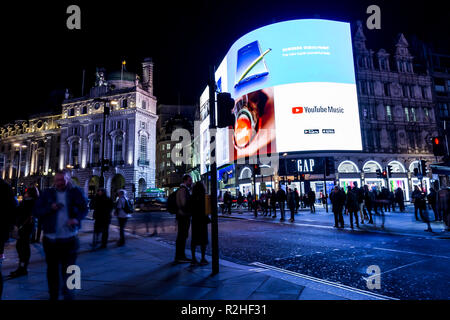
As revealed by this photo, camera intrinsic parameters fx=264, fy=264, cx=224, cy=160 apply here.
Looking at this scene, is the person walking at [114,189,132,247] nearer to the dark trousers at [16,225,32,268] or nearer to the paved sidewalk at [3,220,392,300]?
the paved sidewalk at [3,220,392,300]

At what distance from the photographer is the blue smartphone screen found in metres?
33.2

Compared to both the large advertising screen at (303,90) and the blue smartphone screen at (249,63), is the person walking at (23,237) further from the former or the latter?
the blue smartphone screen at (249,63)

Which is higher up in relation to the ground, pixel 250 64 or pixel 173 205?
pixel 250 64

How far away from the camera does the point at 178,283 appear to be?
4129 millimetres

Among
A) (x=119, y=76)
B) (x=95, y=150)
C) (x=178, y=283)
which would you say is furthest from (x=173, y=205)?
(x=119, y=76)

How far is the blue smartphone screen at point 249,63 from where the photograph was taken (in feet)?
109

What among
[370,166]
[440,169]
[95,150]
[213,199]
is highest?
[95,150]

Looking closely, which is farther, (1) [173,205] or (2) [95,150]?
(2) [95,150]

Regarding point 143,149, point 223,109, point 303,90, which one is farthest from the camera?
point 143,149

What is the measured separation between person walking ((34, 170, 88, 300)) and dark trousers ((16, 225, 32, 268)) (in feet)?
7.42

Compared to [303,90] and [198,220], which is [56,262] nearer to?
[198,220]

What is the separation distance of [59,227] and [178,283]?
75.7 inches

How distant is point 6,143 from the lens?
250 ft
